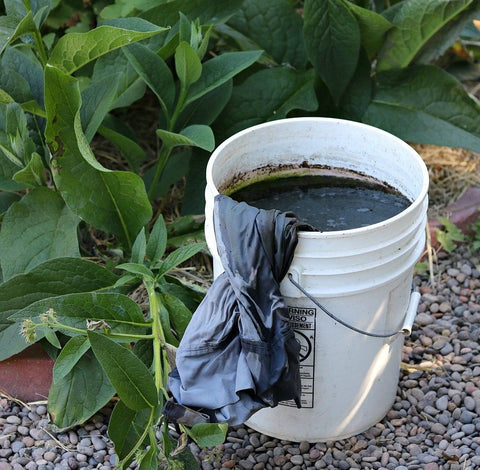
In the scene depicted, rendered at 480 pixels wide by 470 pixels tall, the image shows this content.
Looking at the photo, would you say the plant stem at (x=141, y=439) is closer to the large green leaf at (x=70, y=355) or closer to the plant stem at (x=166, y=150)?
the large green leaf at (x=70, y=355)

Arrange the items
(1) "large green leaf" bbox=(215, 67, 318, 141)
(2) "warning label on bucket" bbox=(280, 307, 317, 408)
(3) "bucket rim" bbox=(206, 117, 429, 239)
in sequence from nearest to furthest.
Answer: (3) "bucket rim" bbox=(206, 117, 429, 239)
(2) "warning label on bucket" bbox=(280, 307, 317, 408)
(1) "large green leaf" bbox=(215, 67, 318, 141)

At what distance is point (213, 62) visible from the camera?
2604 mm

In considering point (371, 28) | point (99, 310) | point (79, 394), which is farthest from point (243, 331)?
point (371, 28)

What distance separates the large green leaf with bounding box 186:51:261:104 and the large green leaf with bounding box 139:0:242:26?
18cm

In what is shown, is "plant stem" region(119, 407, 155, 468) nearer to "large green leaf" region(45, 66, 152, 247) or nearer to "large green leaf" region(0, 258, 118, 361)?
"large green leaf" region(0, 258, 118, 361)

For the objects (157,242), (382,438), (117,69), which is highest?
(117,69)

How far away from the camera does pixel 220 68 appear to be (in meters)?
2.59

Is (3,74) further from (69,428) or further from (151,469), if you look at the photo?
(151,469)

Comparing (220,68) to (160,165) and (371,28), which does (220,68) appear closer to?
(160,165)

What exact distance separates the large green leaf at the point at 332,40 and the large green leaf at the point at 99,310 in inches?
42.5

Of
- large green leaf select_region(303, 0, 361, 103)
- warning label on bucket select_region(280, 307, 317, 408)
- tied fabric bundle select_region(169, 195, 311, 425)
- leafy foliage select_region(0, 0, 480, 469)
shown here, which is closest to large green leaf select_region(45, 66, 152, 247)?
leafy foliage select_region(0, 0, 480, 469)

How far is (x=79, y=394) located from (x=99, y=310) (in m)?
0.26

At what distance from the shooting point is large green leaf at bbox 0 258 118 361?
7.55ft

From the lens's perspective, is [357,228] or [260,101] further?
[260,101]
